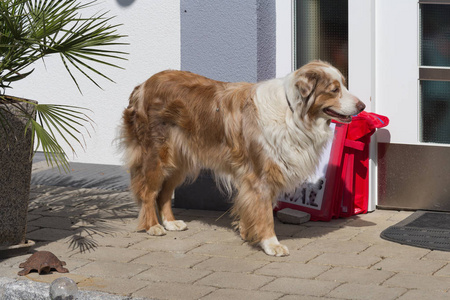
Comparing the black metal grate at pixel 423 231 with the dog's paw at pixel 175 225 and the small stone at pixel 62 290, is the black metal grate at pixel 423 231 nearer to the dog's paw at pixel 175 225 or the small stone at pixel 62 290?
the dog's paw at pixel 175 225

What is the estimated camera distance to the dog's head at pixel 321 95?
524 centimetres

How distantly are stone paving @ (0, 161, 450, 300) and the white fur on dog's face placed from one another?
3.22 feet

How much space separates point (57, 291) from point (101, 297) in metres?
0.26

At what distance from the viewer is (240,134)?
18.2 ft

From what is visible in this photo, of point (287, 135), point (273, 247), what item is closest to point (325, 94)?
point (287, 135)

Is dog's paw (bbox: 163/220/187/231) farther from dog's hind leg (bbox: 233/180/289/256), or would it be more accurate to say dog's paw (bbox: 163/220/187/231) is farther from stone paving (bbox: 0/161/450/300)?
dog's hind leg (bbox: 233/180/289/256)

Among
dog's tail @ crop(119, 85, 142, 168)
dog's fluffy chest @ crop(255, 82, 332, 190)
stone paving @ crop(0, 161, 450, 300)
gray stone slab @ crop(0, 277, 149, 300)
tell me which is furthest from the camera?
dog's tail @ crop(119, 85, 142, 168)

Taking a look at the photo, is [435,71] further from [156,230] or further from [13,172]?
[13,172]

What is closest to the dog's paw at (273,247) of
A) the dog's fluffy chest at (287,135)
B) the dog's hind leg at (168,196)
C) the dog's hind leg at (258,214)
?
the dog's hind leg at (258,214)

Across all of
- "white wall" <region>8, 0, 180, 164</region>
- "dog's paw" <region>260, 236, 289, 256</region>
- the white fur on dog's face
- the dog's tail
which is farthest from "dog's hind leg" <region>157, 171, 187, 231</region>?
"white wall" <region>8, 0, 180, 164</region>

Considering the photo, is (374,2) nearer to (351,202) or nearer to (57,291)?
(351,202)

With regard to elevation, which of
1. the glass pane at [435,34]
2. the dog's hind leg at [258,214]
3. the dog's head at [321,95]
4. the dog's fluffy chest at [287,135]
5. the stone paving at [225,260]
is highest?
the glass pane at [435,34]

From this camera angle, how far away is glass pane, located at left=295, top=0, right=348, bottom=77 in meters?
6.54

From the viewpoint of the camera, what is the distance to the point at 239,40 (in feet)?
21.4
